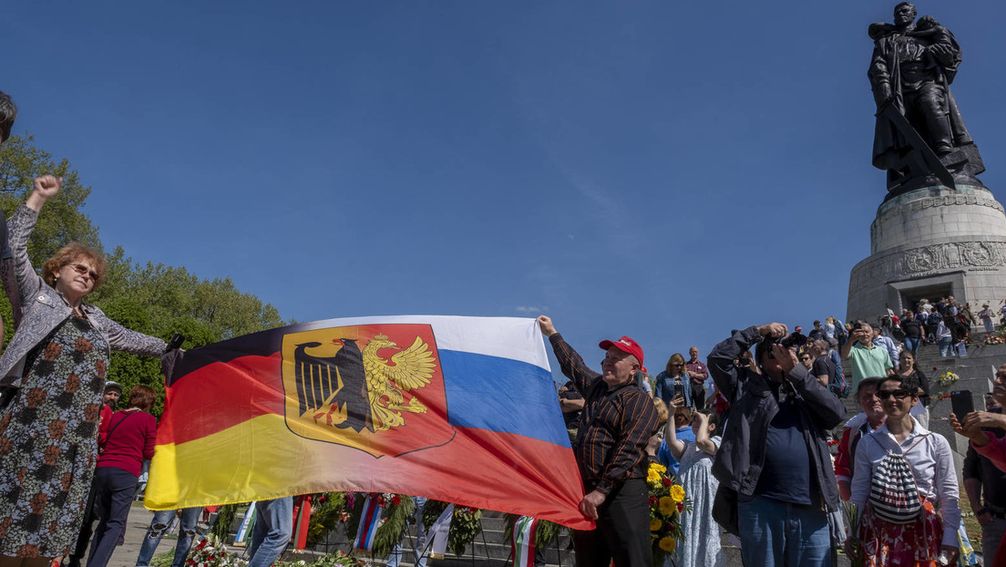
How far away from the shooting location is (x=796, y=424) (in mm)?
4340

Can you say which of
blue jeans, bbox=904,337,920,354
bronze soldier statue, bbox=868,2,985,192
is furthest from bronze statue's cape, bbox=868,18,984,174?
blue jeans, bbox=904,337,920,354

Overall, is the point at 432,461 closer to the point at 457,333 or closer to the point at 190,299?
the point at 457,333

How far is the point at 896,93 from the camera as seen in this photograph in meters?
24.8

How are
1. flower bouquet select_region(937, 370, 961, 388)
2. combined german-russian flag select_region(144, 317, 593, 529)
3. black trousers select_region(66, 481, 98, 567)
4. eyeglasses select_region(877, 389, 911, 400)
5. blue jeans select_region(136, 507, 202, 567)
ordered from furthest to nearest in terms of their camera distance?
flower bouquet select_region(937, 370, 961, 388), blue jeans select_region(136, 507, 202, 567), black trousers select_region(66, 481, 98, 567), eyeglasses select_region(877, 389, 911, 400), combined german-russian flag select_region(144, 317, 593, 529)

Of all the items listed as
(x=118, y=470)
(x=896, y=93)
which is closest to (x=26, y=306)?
(x=118, y=470)

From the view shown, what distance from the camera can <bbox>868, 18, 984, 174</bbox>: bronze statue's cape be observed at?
81.6 feet

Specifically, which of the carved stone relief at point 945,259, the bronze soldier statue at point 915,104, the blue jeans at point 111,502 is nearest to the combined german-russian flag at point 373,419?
the blue jeans at point 111,502

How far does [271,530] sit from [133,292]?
1636 inches

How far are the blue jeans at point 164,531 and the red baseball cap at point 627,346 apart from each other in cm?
435

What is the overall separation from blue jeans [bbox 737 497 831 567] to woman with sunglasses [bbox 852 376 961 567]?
52 cm

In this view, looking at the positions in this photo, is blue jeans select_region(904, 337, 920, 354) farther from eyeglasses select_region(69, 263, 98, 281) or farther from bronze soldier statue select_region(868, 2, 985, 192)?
eyeglasses select_region(69, 263, 98, 281)

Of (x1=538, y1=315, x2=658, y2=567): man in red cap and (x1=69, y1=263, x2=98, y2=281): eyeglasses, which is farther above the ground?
(x1=69, y1=263, x2=98, y2=281): eyeglasses

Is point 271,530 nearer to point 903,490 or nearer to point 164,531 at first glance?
point 164,531

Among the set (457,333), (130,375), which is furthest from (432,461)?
(130,375)
